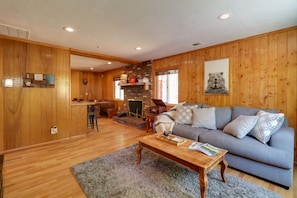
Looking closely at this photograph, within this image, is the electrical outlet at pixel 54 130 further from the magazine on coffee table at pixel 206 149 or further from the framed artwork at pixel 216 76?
the framed artwork at pixel 216 76

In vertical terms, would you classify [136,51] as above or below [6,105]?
above

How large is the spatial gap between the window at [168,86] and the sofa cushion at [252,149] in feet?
6.89

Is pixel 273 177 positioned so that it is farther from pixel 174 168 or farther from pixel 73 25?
pixel 73 25

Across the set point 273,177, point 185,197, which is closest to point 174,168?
point 185,197

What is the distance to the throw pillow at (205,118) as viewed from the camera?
9.57ft

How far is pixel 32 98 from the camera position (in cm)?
318

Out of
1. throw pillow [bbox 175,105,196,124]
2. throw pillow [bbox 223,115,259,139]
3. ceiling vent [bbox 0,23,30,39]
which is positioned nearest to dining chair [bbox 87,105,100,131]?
ceiling vent [bbox 0,23,30,39]

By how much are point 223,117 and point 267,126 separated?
828 mm

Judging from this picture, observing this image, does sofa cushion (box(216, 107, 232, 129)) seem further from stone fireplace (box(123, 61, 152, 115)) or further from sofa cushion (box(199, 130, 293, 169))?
stone fireplace (box(123, 61, 152, 115))

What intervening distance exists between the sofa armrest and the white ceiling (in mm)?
1728

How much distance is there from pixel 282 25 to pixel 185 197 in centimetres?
310

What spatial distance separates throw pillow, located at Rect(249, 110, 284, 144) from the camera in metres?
2.11

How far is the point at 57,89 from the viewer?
11.5 feet

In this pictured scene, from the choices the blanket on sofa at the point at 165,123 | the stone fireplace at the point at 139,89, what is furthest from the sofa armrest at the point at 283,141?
the stone fireplace at the point at 139,89
